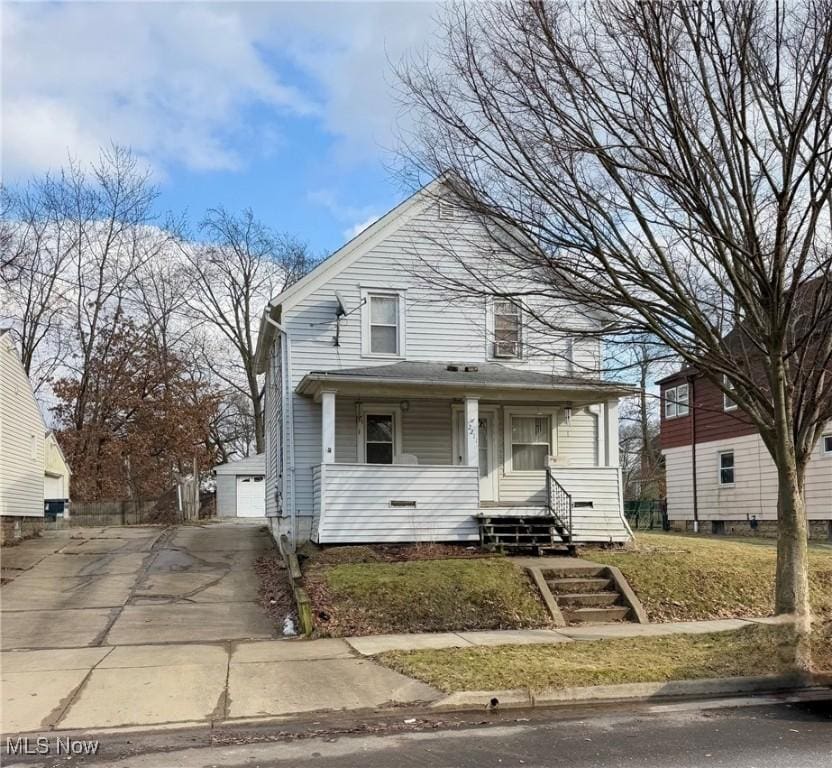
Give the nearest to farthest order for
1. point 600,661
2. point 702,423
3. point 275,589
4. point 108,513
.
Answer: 1. point 600,661
2. point 275,589
3. point 702,423
4. point 108,513

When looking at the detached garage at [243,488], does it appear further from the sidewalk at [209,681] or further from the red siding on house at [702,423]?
the sidewalk at [209,681]

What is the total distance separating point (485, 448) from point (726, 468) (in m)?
12.1

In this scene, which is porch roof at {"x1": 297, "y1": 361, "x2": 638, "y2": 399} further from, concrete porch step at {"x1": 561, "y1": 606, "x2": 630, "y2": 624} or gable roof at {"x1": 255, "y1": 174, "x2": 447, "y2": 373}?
concrete porch step at {"x1": 561, "y1": 606, "x2": 630, "y2": 624}

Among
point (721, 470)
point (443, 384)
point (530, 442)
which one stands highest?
point (443, 384)

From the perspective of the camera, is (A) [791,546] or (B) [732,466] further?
(B) [732,466]

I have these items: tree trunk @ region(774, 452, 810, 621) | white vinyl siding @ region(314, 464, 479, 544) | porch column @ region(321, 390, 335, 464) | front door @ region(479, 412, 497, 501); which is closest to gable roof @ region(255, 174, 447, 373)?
porch column @ region(321, 390, 335, 464)

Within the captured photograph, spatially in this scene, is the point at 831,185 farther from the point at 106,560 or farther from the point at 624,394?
the point at 106,560

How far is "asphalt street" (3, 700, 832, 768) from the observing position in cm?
553

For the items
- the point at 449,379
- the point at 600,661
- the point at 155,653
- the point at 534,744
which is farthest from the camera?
the point at 449,379

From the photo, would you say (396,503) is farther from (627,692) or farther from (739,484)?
(739,484)

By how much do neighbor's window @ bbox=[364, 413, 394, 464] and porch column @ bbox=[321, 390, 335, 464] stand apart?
1.67 m

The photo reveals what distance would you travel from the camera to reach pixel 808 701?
731 centimetres

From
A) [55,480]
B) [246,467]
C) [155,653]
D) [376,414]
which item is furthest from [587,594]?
[246,467]

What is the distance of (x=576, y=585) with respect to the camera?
38.9 feet
